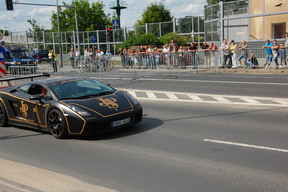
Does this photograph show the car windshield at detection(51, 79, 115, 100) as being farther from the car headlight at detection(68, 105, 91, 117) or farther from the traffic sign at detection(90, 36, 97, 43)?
the traffic sign at detection(90, 36, 97, 43)

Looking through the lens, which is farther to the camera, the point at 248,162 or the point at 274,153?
the point at 274,153

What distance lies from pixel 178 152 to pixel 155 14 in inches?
2194

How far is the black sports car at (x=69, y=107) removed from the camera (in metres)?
6.99

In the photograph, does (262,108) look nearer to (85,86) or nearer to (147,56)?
(85,86)

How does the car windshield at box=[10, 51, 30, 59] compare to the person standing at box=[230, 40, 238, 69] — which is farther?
the car windshield at box=[10, 51, 30, 59]

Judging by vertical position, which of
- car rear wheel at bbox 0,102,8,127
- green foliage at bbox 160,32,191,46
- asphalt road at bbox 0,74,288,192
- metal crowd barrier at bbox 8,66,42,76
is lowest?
asphalt road at bbox 0,74,288,192

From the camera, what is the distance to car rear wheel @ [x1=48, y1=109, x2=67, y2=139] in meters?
7.14

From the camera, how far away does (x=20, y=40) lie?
56500 millimetres

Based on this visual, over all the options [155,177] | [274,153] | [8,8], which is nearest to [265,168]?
[274,153]

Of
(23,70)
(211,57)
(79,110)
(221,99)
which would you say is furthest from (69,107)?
(211,57)

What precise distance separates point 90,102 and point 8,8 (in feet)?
90.3

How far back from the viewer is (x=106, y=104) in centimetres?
730

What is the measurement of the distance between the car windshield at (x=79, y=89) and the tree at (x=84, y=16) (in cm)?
6022

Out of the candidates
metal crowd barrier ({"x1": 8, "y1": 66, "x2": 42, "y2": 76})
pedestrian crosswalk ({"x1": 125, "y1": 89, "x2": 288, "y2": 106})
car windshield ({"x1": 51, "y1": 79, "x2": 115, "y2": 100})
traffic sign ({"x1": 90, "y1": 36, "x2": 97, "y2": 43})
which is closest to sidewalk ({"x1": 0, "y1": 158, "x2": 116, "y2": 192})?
car windshield ({"x1": 51, "y1": 79, "x2": 115, "y2": 100})
